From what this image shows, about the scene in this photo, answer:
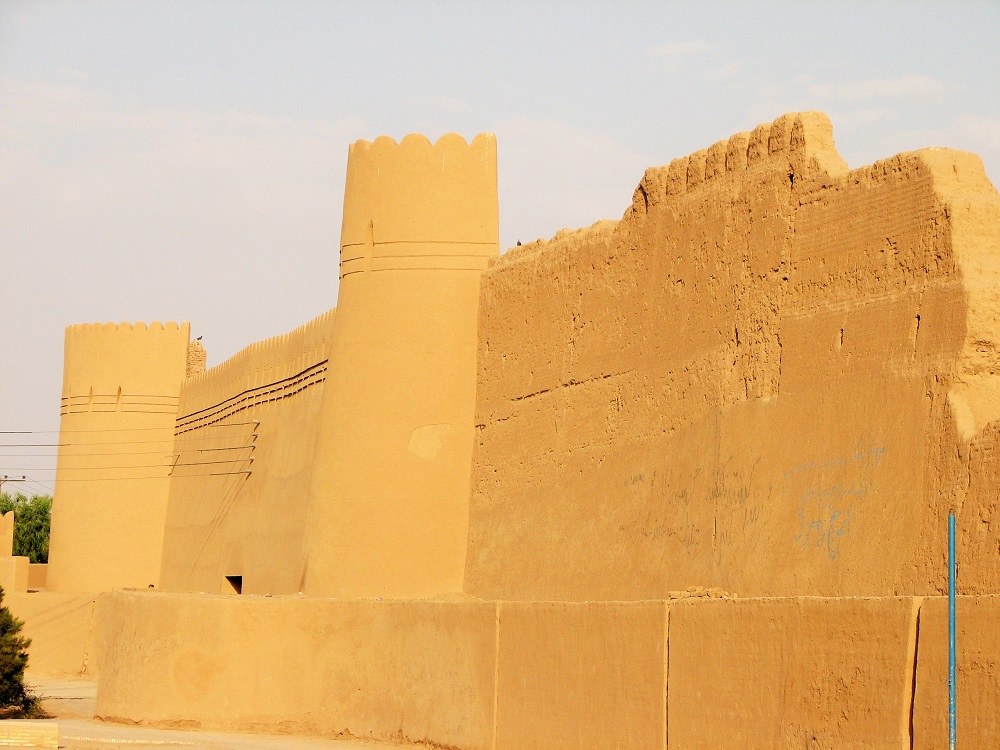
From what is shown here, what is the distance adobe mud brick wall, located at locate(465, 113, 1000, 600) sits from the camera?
34.9 feet

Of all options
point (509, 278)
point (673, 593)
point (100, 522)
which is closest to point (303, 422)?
point (509, 278)

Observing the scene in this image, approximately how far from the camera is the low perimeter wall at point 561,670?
877cm

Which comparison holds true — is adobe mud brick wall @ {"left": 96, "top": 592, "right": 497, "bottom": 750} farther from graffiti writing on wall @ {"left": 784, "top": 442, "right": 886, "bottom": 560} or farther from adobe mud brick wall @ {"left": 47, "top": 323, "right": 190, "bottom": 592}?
adobe mud brick wall @ {"left": 47, "top": 323, "right": 190, "bottom": 592}

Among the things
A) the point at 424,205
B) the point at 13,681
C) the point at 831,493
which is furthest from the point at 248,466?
the point at 831,493

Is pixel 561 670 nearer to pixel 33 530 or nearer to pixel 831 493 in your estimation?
pixel 831 493

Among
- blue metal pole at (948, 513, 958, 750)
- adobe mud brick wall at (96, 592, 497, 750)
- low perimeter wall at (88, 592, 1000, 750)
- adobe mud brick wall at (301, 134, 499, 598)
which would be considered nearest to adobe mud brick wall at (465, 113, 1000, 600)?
adobe mud brick wall at (301, 134, 499, 598)

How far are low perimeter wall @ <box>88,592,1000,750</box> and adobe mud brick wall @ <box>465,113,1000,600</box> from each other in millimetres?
1084

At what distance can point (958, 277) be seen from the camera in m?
10.6

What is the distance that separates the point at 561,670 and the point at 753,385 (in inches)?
102

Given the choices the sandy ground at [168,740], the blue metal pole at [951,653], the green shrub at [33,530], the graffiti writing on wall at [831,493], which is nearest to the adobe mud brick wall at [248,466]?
the sandy ground at [168,740]

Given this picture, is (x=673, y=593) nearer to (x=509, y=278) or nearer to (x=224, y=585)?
(x=509, y=278)

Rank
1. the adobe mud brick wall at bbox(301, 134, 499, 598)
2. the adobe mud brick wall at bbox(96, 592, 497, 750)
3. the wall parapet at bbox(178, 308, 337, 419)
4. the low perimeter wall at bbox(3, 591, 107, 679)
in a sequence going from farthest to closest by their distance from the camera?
the low perimeter wall at bbox(3, 591, 107, 679)
the wall parapet at bbox(178, 308, 337, 419)
the adobe mud brick wall at bbox(301, 134, 499, 598)
the adobe mud brick wall at bbox(96, 592, 497, 750)

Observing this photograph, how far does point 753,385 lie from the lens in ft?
41.2

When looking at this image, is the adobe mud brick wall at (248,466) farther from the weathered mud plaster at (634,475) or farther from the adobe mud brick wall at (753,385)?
the adobe mud brick wall at (753,385)
